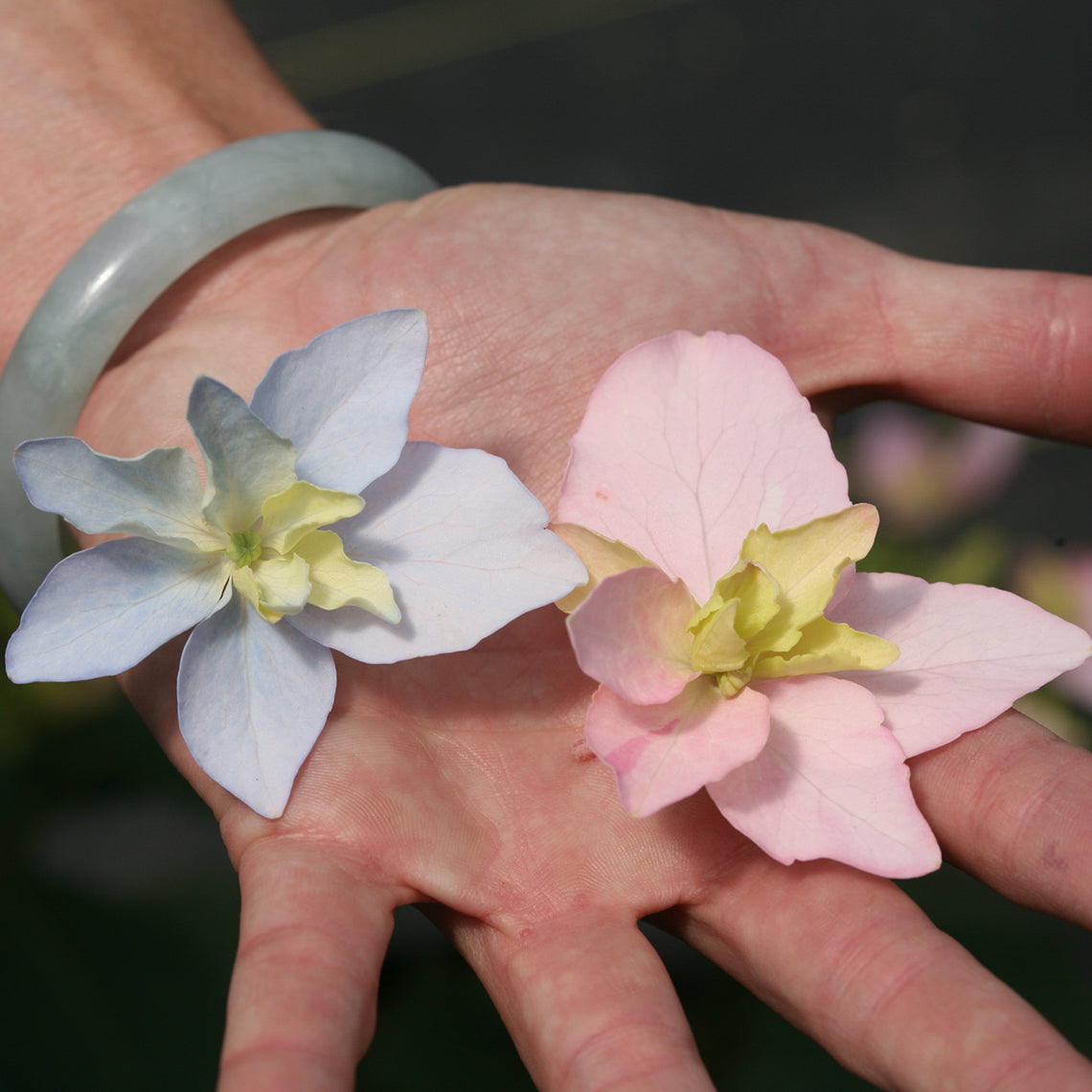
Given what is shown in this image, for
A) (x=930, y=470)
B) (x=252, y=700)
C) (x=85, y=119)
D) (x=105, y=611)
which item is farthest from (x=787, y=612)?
(x=85, y=119)

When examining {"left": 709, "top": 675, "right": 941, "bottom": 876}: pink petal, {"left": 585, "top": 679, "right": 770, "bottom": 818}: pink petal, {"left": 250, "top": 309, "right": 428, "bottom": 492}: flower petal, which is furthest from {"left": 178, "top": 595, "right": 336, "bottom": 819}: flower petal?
{"left": 709, "top": 675, "right": 941, "bottom": 876}: pink petal

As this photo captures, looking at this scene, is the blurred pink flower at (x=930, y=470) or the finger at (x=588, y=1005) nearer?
the finger at (x=588, y=1005)

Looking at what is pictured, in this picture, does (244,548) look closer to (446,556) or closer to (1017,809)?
(446,556)

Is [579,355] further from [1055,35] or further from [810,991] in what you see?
[1055,35]

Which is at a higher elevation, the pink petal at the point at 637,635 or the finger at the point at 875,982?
the pink petal at the point at 637,635

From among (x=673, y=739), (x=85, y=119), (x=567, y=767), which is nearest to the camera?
Answer: (x=673, y=739)

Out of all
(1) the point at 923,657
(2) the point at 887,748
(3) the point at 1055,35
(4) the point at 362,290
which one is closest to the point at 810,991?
(2) the point at 887,748

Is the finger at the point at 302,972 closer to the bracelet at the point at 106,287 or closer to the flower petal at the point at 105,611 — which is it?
the flower petal at the point at 105,611

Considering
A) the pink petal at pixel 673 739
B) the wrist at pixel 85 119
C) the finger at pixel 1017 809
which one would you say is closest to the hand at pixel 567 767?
the finger at pixel 1017 809
